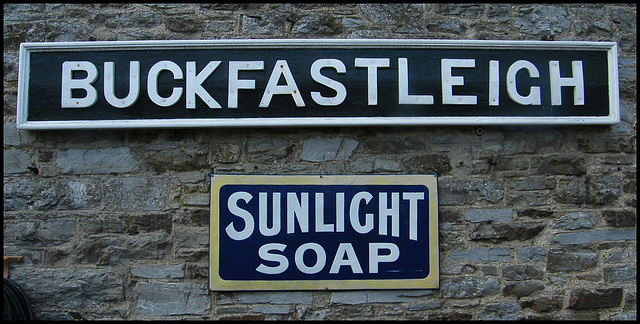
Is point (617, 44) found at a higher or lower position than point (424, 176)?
higher

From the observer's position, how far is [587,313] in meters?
2.60

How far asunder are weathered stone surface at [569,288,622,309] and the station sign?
111cm

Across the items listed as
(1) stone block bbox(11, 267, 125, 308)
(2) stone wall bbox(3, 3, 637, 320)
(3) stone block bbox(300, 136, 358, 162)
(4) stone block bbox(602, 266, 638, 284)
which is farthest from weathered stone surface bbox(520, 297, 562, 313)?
(1) stone block bbox(11, 267, 125, 308)

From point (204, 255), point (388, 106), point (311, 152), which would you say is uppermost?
point (388, 106)

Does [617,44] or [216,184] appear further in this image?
[617,44]

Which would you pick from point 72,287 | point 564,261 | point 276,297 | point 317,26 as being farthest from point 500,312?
point 72,287

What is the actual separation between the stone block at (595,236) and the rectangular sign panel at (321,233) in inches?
34.0

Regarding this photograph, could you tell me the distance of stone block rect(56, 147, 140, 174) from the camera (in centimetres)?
255

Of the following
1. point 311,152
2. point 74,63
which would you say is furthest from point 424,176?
point 74,63

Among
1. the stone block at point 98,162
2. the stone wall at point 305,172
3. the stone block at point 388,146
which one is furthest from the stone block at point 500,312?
the stone block at point 98,162

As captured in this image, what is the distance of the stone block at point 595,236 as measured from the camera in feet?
8.49

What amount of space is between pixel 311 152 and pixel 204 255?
95cm

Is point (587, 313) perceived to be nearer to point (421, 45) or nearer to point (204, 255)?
point (421, 45)

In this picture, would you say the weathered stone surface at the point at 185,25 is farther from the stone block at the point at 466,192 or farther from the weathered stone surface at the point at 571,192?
the weathered stone surface at the point at 571,192
